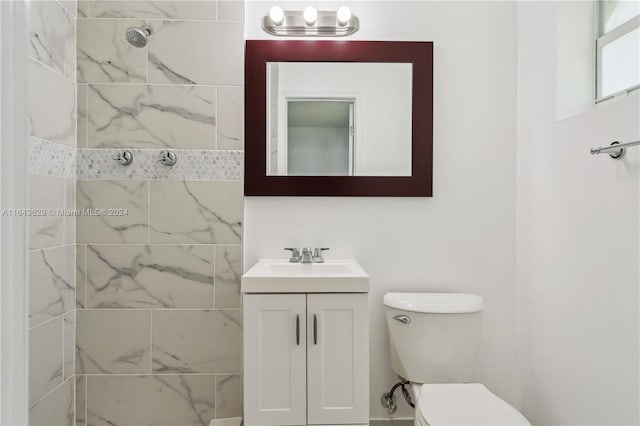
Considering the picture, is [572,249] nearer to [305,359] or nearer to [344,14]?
[305,359]

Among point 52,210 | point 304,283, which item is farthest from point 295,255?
point 52,210

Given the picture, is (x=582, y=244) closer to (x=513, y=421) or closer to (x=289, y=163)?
(x=513, y=421)

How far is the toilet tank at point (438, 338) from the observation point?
5.57ft

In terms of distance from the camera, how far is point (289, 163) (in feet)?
6.35

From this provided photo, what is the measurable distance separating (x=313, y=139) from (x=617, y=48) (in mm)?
1268

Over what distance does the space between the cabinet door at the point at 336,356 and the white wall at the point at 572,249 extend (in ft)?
2.71

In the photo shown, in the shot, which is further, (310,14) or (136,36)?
(310,14)

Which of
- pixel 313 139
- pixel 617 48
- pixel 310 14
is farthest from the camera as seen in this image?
pixel 313 139

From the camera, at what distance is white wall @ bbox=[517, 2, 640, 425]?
134 cm

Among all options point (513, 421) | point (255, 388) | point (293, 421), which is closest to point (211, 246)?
point (255, 388)

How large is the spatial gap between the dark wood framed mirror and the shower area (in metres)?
0.12

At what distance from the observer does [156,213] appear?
183 centimetres

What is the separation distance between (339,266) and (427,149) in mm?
700

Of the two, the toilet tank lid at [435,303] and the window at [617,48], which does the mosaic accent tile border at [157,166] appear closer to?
the toilet tank lid at [435,303]
